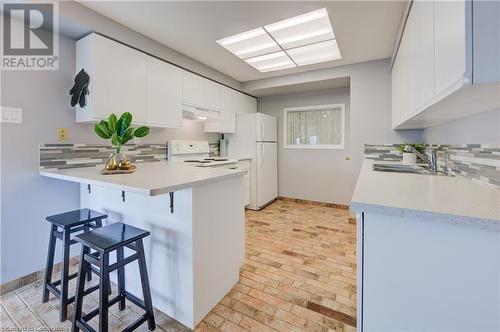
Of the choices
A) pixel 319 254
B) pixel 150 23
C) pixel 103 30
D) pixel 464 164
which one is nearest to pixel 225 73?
pixel 150 23

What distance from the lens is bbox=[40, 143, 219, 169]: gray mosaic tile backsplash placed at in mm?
2031

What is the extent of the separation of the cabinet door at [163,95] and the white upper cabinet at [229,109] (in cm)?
95

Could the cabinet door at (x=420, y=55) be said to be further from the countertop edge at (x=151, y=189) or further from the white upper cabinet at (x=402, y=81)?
the countertop edge at (x=151, y=189)

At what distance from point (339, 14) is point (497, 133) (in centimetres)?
158

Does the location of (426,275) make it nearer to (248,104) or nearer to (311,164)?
(311,164)

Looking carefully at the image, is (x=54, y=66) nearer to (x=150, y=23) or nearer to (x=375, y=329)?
(x=150, y=23)

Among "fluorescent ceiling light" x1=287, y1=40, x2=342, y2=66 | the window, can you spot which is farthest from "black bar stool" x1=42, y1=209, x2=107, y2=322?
the window

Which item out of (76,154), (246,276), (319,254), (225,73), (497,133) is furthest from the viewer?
(225,73)

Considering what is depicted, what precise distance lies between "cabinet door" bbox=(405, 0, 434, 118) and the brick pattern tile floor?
1.45 m

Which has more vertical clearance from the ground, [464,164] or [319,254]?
[464,164]

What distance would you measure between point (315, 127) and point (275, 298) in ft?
11.4

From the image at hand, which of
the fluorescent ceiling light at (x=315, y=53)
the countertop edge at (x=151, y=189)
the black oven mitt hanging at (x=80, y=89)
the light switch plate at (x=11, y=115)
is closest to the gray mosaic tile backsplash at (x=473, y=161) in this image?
the countertop edge at (x=151, y=189)

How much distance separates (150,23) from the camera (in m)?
2.24

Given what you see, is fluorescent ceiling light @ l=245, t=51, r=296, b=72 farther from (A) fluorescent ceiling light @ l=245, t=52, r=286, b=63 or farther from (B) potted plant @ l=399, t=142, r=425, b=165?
(B) potted plant @ l=399, t=142, r=425, b=165
